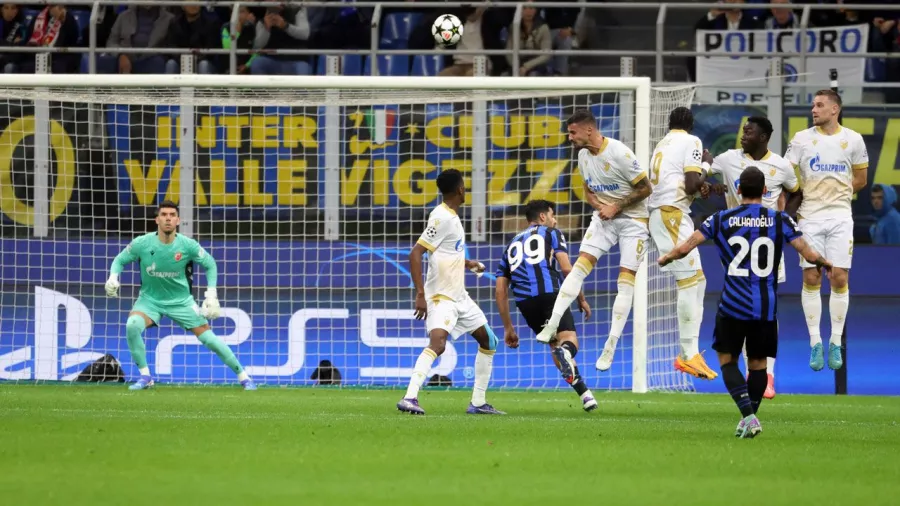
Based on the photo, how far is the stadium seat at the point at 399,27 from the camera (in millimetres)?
19266

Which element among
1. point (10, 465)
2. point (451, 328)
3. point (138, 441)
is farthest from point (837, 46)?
point (10, 465)

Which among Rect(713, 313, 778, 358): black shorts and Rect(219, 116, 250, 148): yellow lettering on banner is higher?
Rect(219, 116, 250, 148): yellow lettering on banner

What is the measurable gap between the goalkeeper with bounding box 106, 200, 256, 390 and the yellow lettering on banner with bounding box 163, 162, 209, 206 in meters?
1.62

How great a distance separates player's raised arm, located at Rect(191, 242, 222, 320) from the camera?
603 inches

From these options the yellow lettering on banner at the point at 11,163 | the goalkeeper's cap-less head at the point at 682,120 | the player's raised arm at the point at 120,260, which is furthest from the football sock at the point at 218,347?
the goalkeeper's cap-less head at the point at 682,120

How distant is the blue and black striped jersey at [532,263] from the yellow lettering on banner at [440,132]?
490 centimetres

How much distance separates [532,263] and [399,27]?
7.44 metres

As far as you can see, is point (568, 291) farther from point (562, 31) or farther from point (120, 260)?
point (562, 31)

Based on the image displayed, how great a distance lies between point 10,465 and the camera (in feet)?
25.8

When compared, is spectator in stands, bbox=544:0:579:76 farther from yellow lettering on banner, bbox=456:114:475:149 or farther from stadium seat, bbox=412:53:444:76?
yellow lettering on banner, bbox=456:114:475:149

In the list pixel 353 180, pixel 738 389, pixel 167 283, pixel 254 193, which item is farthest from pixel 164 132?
pixel 738 389

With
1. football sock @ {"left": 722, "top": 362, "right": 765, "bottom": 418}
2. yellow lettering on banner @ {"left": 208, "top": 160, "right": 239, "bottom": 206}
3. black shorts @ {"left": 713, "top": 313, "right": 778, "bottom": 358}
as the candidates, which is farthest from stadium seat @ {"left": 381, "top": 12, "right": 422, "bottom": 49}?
football sock @ {"left": 722, "top": 362, "right": 765, "bottom": 418}

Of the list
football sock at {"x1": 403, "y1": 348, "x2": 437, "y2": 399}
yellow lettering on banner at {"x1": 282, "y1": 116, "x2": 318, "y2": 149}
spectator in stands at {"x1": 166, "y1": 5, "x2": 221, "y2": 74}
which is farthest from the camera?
spectator in stands at {"x1": 166, "y1": 5, "x2": 221, "y2": 74}

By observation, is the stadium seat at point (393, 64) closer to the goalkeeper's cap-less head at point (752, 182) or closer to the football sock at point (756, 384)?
the goalkeeper's cap-less head at point (752, 182)
